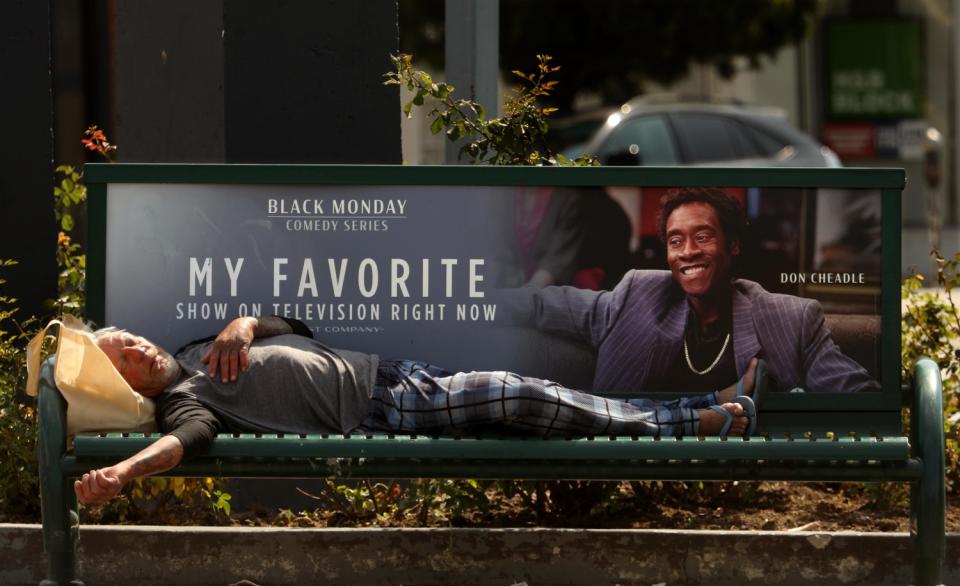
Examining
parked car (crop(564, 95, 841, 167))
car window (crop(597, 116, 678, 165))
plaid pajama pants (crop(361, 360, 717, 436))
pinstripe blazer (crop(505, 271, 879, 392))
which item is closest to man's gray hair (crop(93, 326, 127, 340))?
plaid pajama pants (crop(361, 360, 717, 436))

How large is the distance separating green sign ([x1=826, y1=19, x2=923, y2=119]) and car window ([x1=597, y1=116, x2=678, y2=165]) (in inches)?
628

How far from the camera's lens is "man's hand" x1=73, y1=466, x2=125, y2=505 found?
441 centimetres

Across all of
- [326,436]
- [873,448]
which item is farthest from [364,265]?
[873,448]

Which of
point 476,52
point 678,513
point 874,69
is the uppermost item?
point 874,69

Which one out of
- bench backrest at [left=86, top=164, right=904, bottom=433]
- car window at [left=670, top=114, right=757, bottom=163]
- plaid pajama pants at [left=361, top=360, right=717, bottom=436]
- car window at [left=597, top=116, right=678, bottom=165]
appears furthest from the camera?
car window at [left=670, top=114, right=757, bottom=163]

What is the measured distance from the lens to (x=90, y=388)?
15.7ft

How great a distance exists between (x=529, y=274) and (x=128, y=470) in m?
1.43

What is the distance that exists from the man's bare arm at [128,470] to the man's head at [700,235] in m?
1.63

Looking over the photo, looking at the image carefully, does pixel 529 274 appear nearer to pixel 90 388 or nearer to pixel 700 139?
pixel 90 388

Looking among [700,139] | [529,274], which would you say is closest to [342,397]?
[529,274]

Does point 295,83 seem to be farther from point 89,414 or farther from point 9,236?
point 89,414

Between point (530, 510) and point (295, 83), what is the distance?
5.73 feet

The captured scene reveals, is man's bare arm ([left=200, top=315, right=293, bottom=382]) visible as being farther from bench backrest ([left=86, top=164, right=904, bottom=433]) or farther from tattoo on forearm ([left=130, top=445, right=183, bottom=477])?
tattoo on forearm ([left=130, top=445, right=183, bottom=477])

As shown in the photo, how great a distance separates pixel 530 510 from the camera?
18.8ft
